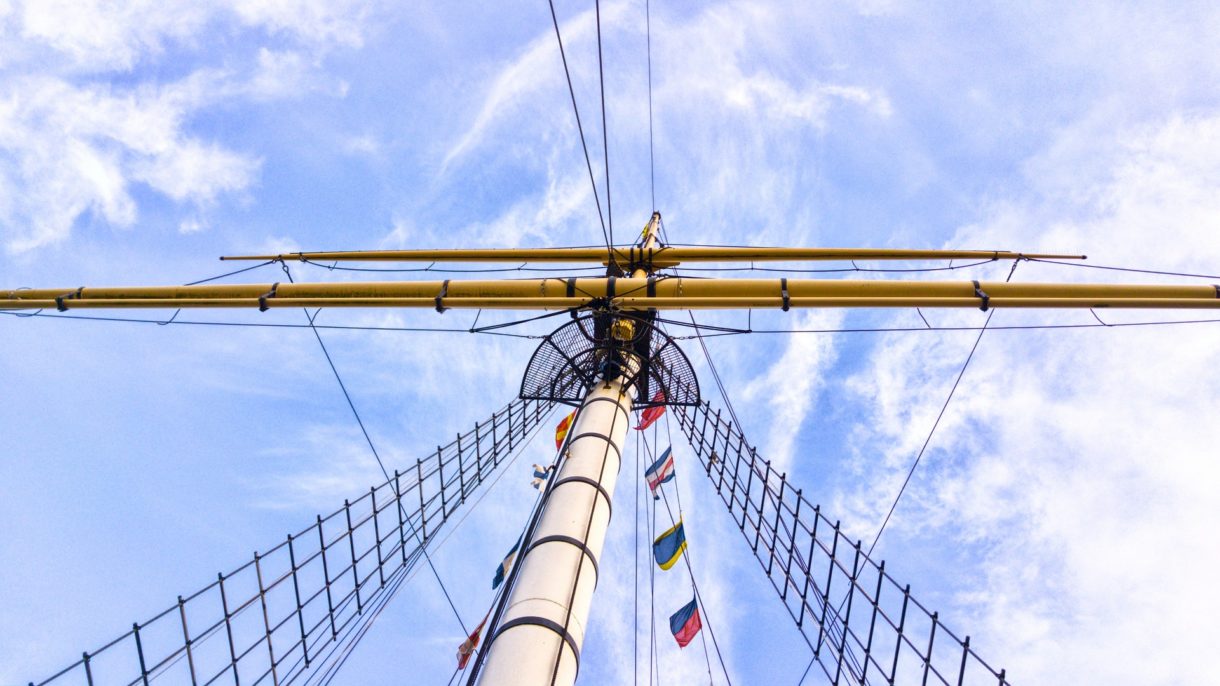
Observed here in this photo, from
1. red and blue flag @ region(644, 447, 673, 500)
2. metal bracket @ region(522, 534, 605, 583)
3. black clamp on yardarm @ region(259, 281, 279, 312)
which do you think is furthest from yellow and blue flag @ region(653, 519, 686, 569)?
black clamp on yardarm @ region(259, 281, 279, 312)

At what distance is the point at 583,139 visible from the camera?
7598 millimetres

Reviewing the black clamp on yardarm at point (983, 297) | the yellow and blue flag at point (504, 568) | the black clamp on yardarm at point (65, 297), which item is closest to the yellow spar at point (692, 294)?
the black clamp on yardarm at point (983, 297)

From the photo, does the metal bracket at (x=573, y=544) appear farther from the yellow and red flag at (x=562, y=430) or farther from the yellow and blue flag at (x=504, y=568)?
the yellow and red flag at (x=562, y=430)

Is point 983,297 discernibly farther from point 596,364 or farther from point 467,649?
point 467,649

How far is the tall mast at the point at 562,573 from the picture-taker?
198 inches

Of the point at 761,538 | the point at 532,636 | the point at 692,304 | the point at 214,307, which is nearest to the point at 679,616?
the point at 761,538

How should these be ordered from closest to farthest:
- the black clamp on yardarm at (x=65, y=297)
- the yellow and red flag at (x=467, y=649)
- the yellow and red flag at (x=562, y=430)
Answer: the yellow and red flag at (x=467, y=649), the black clamp on yardarm at (x=65, y=297), the yellow and red flag at (x=562, y=430)

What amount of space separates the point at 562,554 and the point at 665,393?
201 inches

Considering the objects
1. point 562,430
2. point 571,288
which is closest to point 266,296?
point 571,288

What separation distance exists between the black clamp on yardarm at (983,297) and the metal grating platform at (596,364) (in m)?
3.65

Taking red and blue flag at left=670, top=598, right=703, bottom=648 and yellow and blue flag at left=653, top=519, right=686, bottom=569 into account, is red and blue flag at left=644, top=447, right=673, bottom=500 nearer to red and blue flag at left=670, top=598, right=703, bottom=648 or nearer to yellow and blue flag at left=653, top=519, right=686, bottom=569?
yellow and blue flag at left=653, top=519, right=686, bottom=569

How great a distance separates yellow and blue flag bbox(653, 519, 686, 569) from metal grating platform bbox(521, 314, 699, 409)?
179cm

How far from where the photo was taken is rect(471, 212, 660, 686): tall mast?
16.5ft

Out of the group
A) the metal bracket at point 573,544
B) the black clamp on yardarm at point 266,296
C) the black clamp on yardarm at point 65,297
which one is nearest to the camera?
the metal bracket at point 573,544
